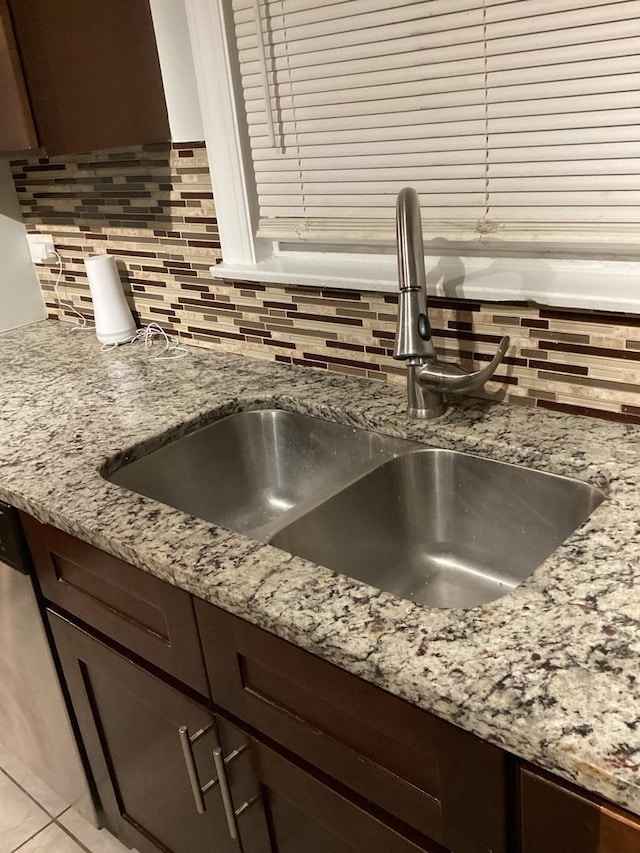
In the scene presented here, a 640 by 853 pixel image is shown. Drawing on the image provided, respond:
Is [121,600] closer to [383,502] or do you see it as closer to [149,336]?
[383,502]

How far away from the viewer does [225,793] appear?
1147 millimetres

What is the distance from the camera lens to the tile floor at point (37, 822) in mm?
1715

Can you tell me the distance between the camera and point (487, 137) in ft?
4.19

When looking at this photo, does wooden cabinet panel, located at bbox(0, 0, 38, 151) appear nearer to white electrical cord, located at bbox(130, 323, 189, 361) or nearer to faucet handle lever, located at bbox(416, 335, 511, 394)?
white electrical cord, located at bbox(130, 323, 189, 361)

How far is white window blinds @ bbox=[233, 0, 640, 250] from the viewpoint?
1.15 metres

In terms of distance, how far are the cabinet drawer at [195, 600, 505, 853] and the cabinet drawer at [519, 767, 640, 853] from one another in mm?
30

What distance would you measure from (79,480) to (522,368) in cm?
77

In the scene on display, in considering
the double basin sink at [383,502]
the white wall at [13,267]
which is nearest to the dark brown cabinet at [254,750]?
the double basin sink at [383,502]

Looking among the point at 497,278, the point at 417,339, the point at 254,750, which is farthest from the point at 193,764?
the point at 497,278

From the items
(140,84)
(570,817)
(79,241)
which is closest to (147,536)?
(570,817)

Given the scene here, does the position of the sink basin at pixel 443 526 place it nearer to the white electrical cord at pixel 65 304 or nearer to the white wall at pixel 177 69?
the white wall at pixel 177 69

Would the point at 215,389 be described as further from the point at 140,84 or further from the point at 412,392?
the point at 140,84

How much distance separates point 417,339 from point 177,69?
2.77ft

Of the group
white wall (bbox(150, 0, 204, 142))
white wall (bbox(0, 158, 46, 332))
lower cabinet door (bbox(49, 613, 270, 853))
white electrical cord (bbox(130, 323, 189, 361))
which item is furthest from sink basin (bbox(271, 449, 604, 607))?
white wall (bbox(0, 158, 46, 332))
